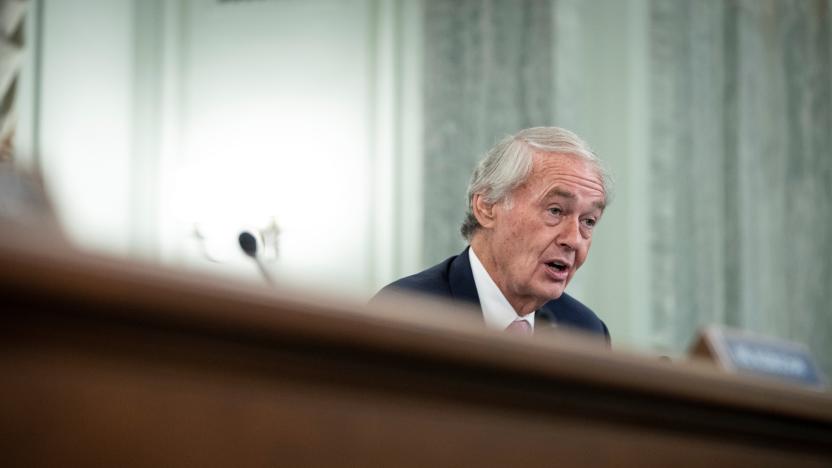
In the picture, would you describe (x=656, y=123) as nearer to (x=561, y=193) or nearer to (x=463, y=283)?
(x=561, y=193)

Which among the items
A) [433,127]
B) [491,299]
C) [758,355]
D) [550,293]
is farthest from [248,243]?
[433,127]

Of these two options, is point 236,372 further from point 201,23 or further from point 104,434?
point 201,23

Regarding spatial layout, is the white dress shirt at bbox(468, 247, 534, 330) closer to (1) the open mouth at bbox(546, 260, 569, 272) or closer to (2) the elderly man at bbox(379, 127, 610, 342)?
(2) the elderly man at bbox(379, 127, 610, 342)

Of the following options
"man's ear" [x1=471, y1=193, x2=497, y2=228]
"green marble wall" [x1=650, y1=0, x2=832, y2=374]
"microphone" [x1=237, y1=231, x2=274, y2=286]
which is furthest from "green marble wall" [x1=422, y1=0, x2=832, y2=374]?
"microphone" [x1=237, y1=231, x2=274, y2=286]

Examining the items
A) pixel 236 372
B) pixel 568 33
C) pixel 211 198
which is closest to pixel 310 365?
pixel 236 372

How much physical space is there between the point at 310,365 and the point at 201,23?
19.9 ft

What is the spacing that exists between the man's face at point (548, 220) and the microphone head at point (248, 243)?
19.0 inches

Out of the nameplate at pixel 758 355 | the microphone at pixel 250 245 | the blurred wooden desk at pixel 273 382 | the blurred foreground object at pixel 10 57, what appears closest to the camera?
the blurred wooden desk at pixel 273 382

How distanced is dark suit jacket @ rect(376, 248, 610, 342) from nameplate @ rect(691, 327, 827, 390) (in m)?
0.49

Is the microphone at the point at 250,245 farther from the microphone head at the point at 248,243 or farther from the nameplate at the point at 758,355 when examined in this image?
the nameplate at the point at 758,355

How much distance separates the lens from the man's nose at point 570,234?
106 inches

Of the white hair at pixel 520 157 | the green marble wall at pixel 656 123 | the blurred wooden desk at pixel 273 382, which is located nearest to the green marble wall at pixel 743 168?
the green marble wall at pixel 656 123

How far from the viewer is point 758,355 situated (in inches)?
76.5

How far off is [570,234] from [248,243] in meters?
0.67
